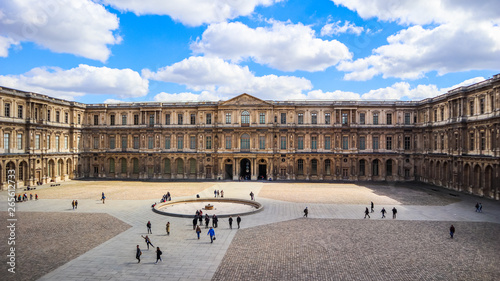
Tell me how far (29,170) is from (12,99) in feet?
38.5

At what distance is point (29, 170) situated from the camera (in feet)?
172

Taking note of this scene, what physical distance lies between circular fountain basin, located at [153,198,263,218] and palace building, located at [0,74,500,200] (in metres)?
24.2

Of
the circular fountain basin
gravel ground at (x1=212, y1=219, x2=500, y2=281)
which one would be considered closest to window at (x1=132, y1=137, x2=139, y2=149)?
the circular fountain basin

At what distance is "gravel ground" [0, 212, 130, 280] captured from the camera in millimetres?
18955

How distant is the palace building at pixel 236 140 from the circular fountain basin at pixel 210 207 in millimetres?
24169

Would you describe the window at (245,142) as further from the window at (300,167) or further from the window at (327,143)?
the window at (327,143)

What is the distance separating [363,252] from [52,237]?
23158mm

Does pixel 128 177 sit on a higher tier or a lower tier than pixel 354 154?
lower

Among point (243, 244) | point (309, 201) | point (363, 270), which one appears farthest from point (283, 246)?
point (309, 201)

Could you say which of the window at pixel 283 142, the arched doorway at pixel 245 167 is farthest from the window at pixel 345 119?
the arched doorway at pixel 245 167

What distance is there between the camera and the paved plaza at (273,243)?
18.2 meters

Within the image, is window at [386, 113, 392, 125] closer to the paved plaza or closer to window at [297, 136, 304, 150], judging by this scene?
window at [297, 136, 304, 150]

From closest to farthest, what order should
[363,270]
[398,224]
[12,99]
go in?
[363,270] < [398,224] < [12,99]

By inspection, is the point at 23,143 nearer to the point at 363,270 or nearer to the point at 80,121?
the point at 80,121
